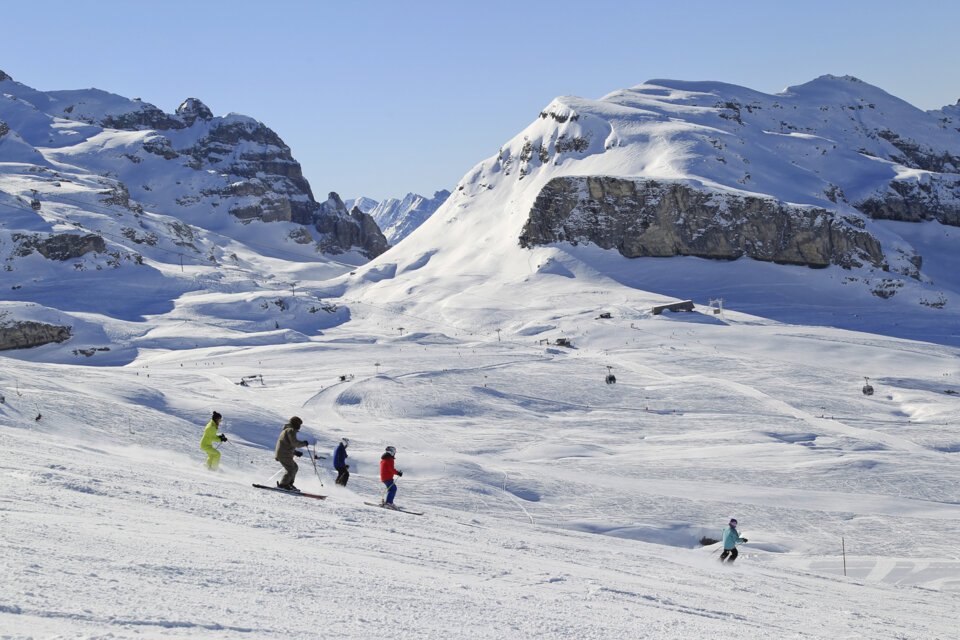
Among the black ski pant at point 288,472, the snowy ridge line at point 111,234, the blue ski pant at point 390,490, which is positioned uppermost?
the snowy ridge line at point 111,234

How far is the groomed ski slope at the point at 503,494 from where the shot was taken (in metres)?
8.90

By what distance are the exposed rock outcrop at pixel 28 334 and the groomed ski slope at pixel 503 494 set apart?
829 centimetres

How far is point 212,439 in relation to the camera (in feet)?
65.8

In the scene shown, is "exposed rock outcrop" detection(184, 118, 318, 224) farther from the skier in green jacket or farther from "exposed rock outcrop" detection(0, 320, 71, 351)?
the skier in green jacket

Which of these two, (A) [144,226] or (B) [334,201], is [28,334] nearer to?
(A) [144,226]

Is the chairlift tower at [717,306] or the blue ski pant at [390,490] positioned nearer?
the blue ski pant at [390,490]

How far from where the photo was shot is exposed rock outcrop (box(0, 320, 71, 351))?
6378cm

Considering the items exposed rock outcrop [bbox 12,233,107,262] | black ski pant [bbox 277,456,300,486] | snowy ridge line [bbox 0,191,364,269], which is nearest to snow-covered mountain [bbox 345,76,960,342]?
exposed rock outcrop [bbox 12,233,107,262]

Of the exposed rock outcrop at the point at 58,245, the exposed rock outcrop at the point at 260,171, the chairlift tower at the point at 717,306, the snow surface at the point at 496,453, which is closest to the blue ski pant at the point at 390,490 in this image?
the snow surface at the point at 496,453

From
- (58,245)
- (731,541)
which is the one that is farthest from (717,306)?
(58,245)

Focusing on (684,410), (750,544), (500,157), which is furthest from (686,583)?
(500,157)

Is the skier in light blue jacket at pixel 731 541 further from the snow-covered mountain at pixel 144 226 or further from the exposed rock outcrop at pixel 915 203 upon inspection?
the exposed rock outcrop at pixel 915 203

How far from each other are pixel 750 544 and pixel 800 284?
68.7 meters

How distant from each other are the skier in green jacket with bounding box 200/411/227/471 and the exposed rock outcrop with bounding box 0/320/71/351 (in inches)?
→ 2004
